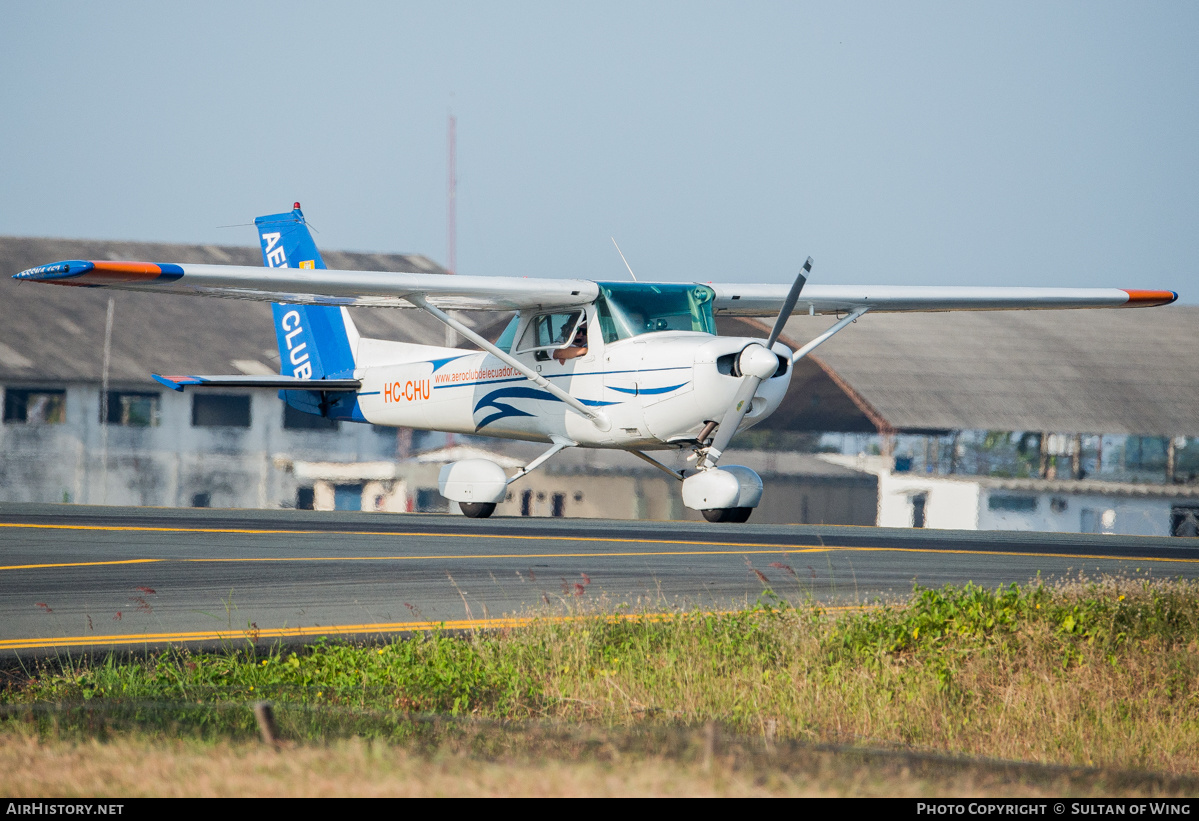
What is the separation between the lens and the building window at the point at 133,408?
45.2 metres

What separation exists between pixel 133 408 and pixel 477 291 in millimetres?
30729

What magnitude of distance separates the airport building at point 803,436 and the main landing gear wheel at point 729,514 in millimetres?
22376

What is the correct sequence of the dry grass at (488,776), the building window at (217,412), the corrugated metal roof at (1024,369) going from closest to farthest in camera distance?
the dry grass at (488,776) < the corrugated metal roof at (1024,369) < the building window at (217,412)

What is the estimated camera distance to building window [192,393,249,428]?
45.5m

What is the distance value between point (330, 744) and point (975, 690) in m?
4.40

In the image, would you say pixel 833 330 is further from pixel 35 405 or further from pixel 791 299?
pixel 35 405

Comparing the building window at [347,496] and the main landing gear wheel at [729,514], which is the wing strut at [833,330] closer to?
the main landing gear wheel at [729,514]

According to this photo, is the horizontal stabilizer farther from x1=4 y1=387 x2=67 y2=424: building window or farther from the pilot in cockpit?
x1=4 y1=387 x2=67 y2=424: building window

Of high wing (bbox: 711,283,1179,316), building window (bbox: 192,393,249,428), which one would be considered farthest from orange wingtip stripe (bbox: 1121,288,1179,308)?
building window (bbox: 192,393,249,428)

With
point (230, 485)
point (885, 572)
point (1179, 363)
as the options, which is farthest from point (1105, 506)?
point (885, 572)

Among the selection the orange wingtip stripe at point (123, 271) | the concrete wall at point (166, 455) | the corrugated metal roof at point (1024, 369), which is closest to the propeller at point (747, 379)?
the orange wingtip stripe at point (123, 271)

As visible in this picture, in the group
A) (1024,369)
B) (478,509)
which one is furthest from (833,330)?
(1024,369)

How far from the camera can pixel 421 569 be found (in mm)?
11922
